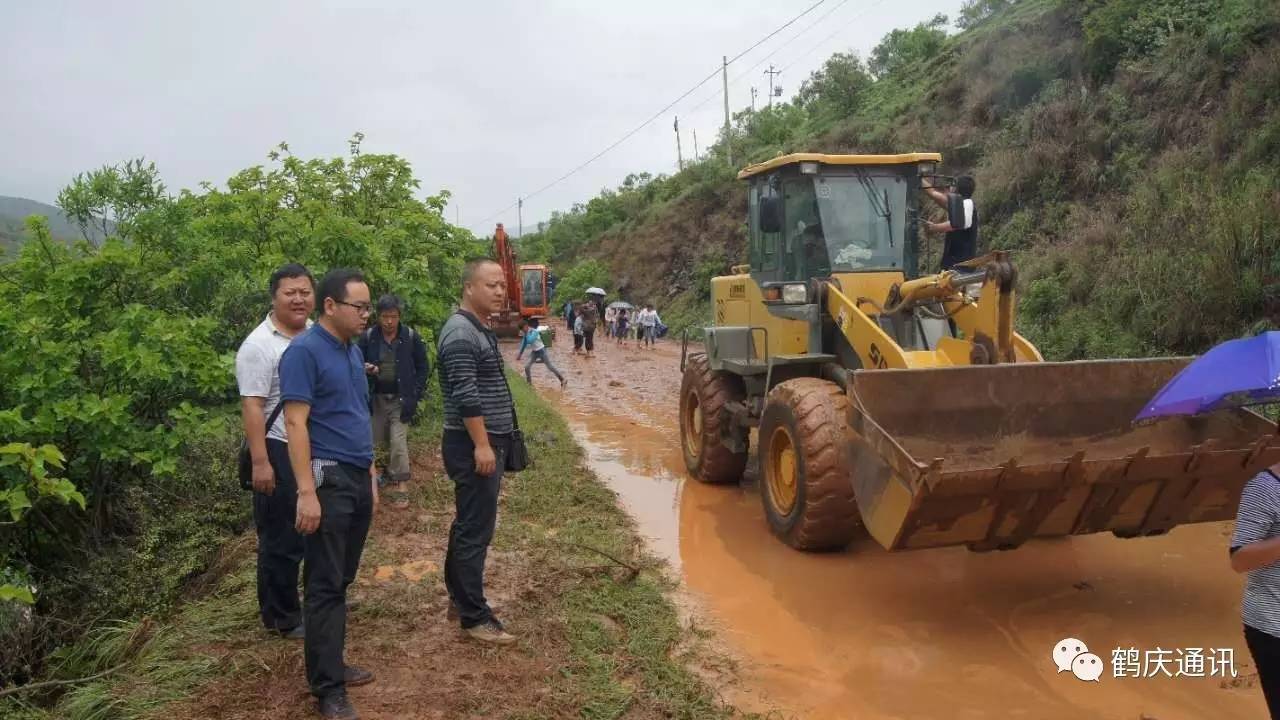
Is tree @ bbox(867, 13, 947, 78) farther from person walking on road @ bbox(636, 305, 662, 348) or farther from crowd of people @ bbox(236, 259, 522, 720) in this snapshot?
crowd of people @ bbox(236, 259, 522, 720)

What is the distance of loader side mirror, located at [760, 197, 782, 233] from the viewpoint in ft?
21.7

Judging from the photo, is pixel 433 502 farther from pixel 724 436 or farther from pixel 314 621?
pixel 314 621

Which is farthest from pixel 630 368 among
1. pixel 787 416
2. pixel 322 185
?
pixel 787 416

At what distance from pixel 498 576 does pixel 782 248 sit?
355 cm

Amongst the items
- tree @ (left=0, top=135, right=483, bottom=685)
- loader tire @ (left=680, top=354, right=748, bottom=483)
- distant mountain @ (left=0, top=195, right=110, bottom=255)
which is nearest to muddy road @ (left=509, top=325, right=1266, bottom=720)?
loader tire @ (left=680, top=354, right=748, bottom=483)

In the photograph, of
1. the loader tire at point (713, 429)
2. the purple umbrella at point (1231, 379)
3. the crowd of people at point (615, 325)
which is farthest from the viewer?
the crowd of people at point (615, 325)

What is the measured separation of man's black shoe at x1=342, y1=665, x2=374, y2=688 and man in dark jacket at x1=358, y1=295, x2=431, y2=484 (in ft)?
10.0

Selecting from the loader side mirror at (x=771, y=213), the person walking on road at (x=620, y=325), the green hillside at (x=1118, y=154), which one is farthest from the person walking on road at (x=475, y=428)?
the person walking on road at (x=620, y=325)

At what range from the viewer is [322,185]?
32.1 ft

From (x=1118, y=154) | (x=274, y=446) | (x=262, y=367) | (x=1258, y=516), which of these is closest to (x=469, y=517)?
(x=274, y=446)

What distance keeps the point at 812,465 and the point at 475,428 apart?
2290 mm

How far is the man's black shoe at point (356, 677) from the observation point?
386 centimetres

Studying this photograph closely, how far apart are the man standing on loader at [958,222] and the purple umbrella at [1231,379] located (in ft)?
12.2

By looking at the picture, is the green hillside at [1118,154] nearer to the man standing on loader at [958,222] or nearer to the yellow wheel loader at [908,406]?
the man standing on loader at [958,222]
